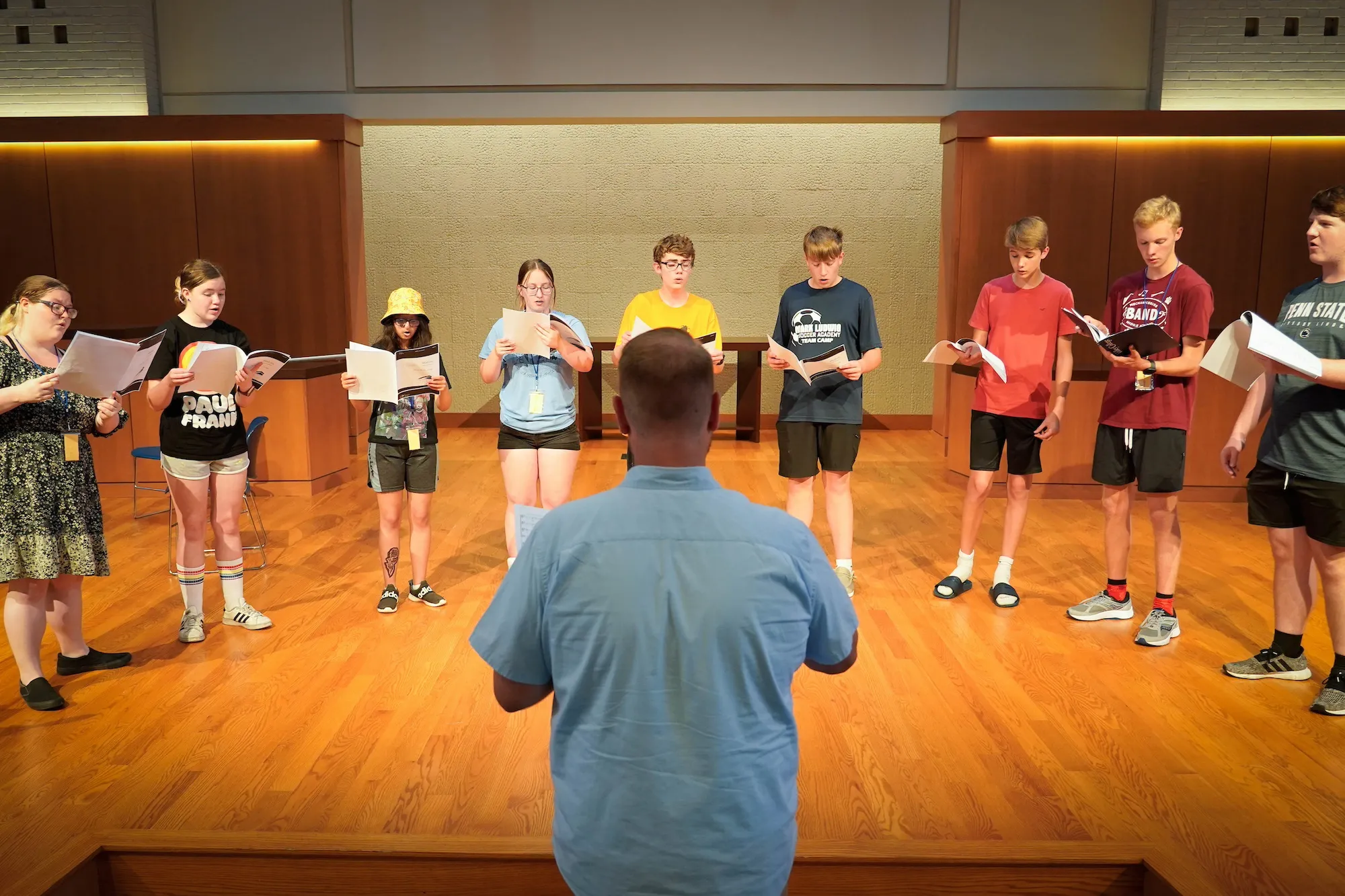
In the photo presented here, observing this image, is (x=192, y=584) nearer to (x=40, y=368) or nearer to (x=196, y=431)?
(x=196, y=431)

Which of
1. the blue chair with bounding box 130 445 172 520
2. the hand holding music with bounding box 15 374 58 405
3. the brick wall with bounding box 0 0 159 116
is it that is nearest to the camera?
the hand holding music with bounding box 15 374 58 405

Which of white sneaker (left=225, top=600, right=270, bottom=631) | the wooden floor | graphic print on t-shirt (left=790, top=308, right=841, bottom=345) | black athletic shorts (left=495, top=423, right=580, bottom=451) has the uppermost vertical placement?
graphic print on t-shirt (left=790, top=308, right=841, bottom=345)

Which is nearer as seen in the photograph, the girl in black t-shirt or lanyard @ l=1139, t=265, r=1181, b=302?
the girl in black t-shirt

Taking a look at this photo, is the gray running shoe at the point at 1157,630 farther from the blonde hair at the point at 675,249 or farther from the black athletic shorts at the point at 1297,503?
the blonde hair at the point at 675,249

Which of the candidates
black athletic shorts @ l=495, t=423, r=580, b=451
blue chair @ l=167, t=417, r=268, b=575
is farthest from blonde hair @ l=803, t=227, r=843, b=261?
blue chair @ l=167, t=417, r=268, b=575

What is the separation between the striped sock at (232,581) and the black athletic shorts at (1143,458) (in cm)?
349

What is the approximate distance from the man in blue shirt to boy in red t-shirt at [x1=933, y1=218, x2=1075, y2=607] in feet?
9.92

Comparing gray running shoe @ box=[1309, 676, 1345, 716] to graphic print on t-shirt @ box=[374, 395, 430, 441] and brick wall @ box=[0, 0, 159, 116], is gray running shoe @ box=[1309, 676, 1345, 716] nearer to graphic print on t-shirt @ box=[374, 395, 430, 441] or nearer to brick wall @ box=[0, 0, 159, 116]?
graphic print on t-shirt @ box=[374, 395, 430, 441]

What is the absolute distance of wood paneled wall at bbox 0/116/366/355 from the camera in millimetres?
8172

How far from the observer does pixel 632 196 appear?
9.46 meters

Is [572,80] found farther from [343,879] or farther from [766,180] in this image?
[343,879]

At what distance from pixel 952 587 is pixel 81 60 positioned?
7.78 m

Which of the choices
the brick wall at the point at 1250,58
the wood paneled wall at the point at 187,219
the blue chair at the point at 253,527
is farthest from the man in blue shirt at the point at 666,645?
the brick wall at the point at 1250,58

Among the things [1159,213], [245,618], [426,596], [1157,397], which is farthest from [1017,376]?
[245,618]
